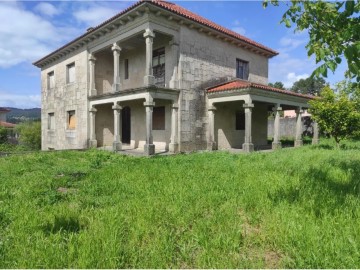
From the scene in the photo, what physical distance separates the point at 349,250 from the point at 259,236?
3.11 ft

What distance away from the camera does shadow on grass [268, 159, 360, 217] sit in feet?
13.2

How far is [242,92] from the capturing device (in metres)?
12.7

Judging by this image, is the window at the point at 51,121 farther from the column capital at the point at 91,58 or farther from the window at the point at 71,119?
the column capital at the point at 91,58

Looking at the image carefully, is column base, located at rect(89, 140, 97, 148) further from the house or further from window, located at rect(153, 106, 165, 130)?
window, located at rect(153, 106, 165, 130)

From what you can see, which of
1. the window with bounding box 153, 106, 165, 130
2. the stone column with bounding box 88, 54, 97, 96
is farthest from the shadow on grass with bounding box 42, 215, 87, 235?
the stone column with bounding box 88, 54, 97, 96

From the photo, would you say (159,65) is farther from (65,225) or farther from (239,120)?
(65,225)

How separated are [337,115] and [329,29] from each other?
10.3m

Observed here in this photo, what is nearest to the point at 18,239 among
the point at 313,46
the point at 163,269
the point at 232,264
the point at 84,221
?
the point at 84,221

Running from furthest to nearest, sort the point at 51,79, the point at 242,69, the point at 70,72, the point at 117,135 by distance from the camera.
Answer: the point at 51,79, the point at 70,72, the point at 242,69, the point at 117,135

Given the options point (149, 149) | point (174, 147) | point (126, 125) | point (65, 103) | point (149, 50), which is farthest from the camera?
point (65, 103)

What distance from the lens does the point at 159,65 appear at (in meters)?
14.3

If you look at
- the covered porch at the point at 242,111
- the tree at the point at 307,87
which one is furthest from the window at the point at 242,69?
the tree at the point at 307,87

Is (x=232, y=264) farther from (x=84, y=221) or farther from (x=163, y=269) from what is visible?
(x=84, y=221)

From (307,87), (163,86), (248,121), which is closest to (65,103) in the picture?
(163,86)
